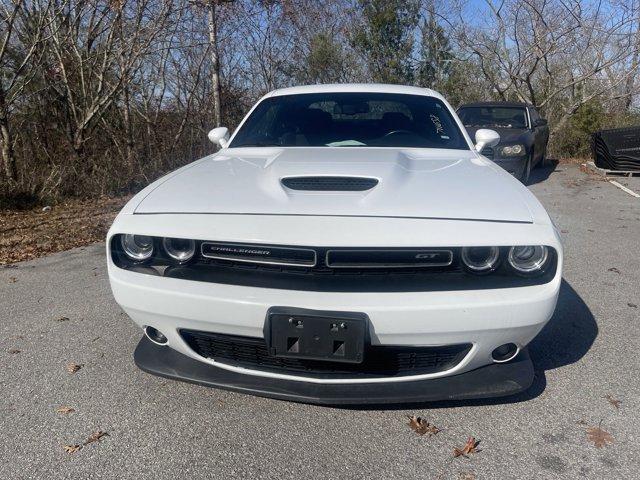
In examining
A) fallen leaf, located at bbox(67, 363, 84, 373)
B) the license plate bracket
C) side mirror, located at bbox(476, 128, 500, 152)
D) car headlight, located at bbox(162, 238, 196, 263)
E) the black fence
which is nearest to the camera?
the license plate bracket

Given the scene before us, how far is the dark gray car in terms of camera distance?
→ 8.63 meters

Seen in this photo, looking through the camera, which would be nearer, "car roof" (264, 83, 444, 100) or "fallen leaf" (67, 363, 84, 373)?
"fallen leaf" (67, 363, 84, 373)

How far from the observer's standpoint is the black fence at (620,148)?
33.5 feet

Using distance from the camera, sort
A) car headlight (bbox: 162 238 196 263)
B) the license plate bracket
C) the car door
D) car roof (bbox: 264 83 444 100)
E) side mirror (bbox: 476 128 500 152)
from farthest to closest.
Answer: the car door < car roof (bbox: 264 83 444 100) < side mirror (bbox: 476 128 500 152) < car headlight (bbox: 162 238 196 263) < the license plate bracket

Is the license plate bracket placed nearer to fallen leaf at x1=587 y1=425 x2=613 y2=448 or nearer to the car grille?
the car grille

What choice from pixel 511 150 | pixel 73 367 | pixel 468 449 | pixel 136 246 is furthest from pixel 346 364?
pixel 511 150

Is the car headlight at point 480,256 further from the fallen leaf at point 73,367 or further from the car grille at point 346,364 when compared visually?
the fallen leaf at point 73,367

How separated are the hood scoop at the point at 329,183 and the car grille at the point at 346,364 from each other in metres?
0.71

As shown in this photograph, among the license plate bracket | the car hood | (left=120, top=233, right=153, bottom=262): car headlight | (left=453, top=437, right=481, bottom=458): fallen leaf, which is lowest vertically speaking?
(left=453, top=437, right=481, bottom=458): fallen leaf

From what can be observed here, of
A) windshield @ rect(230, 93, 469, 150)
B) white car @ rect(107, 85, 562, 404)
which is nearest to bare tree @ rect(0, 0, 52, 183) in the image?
windshield @ rect(230, 93, 469, 150)

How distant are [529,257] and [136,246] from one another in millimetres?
1627

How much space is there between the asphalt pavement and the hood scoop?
3.20 ft

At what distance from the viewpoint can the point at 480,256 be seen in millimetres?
2088

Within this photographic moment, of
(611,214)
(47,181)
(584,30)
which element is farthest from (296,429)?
(584,30)
